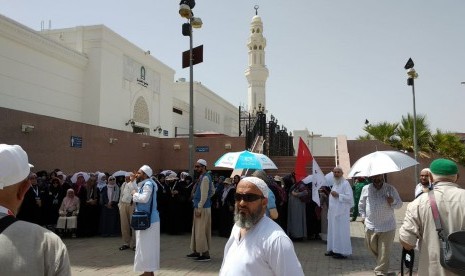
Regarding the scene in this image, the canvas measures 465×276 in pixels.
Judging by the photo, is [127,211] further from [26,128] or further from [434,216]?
[434,216]

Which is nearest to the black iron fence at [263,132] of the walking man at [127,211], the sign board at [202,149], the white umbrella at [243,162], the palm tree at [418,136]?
the sign board at [202,149]

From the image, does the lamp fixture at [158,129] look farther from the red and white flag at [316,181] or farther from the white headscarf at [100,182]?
the red and white flag at [316,181]

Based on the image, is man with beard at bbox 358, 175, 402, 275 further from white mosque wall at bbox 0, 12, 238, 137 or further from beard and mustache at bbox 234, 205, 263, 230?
white mosque wall at bbox 0, 12, 238, 137

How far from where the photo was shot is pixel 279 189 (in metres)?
9.50

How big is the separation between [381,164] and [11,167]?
531 centimetres

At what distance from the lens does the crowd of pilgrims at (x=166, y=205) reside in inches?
411

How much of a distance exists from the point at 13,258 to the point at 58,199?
32.8ft

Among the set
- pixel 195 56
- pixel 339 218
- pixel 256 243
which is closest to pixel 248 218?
pixel 256 243

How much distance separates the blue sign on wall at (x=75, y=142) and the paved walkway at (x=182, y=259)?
5.01 meters

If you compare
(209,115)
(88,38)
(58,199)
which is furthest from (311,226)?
(209,115)

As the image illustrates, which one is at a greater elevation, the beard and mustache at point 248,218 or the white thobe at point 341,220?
the beard and mustache at point 248,218

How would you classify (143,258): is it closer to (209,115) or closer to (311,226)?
(311,226)

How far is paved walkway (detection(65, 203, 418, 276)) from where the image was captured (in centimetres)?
705

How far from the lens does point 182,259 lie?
26.4 ft
